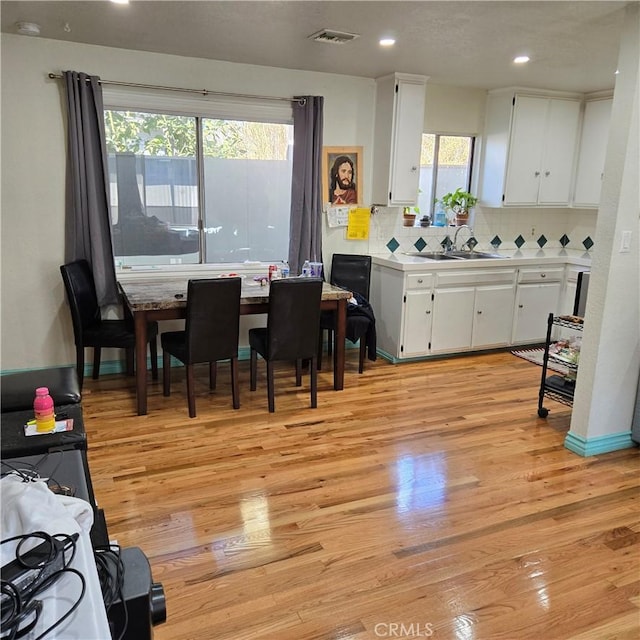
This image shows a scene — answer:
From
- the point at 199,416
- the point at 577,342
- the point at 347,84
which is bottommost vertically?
the point at 199,416

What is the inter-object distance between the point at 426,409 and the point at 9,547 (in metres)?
3.07

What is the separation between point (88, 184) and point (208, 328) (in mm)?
1466

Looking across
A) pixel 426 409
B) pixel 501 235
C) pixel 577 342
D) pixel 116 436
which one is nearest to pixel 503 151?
pixel 501 235

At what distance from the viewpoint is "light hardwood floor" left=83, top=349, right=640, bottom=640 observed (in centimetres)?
197

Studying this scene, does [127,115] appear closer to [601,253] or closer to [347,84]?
[347,84]

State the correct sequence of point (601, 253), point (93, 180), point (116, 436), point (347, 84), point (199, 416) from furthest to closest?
point (347, 84), point (93, 180), point (199, 416), point (116, 436), point (601, 253)

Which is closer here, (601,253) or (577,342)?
(601,253)

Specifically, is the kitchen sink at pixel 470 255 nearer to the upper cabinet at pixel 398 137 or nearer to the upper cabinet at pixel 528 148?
the upper cabinet at pixel 528 148

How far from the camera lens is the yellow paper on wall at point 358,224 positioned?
16.3 ft

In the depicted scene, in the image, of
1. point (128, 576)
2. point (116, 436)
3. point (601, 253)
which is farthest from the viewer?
point (116, 436)

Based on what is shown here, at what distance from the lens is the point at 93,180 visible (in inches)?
156

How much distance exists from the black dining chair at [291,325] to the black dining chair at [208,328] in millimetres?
223

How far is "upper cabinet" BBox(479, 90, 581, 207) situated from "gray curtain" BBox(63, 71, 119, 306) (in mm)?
3485

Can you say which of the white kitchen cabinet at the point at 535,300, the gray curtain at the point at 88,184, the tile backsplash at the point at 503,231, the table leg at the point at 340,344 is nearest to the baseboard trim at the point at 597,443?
the table leg at the point at 340,344
